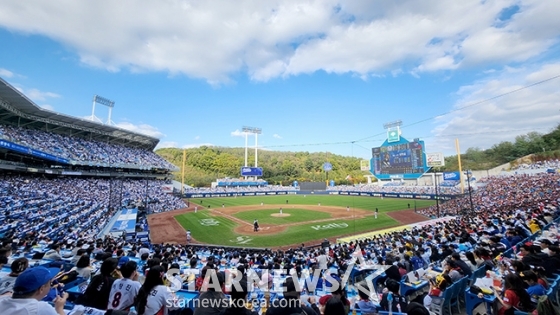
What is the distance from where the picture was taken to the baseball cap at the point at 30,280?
2432mm

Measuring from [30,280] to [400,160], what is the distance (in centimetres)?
6252

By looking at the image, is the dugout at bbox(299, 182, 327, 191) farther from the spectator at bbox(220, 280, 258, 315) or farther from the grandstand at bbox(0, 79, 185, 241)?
the spectator at bbox(220, 280, 258, 315)

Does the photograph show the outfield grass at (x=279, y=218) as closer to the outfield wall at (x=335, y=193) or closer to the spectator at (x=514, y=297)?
the outfield wall at (x=335, y=193)

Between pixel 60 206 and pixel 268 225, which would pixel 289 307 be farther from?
pixel 60 206

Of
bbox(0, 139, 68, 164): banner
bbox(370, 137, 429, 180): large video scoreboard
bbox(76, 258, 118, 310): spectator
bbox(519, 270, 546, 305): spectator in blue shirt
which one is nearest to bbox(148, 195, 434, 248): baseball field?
bbox(0, 139, 68, 164): banner

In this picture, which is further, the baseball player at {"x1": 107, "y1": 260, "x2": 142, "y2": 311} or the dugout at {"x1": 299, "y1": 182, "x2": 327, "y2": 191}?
the dugout at {"x1": 299, "y1": 182, "x2": 327, "y2": 191}

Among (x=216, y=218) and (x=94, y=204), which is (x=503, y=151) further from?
(x=94, y=204)

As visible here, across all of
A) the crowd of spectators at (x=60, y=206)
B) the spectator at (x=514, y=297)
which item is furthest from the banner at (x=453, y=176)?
the spectator at (x=514, y=297)

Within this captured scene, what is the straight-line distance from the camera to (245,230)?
83.0 ft

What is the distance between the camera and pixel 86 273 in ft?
17.6

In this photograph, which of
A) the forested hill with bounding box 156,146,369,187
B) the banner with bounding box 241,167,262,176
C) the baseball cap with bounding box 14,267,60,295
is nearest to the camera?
the baseball cap with bounding box 14,267,60,295

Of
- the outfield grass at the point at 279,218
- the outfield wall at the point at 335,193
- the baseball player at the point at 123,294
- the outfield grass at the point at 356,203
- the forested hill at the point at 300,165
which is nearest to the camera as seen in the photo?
the baseball player at the point at 123,294

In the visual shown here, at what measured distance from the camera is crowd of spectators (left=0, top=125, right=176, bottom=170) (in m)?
32.4

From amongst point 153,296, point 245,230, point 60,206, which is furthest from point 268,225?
point 153,296
